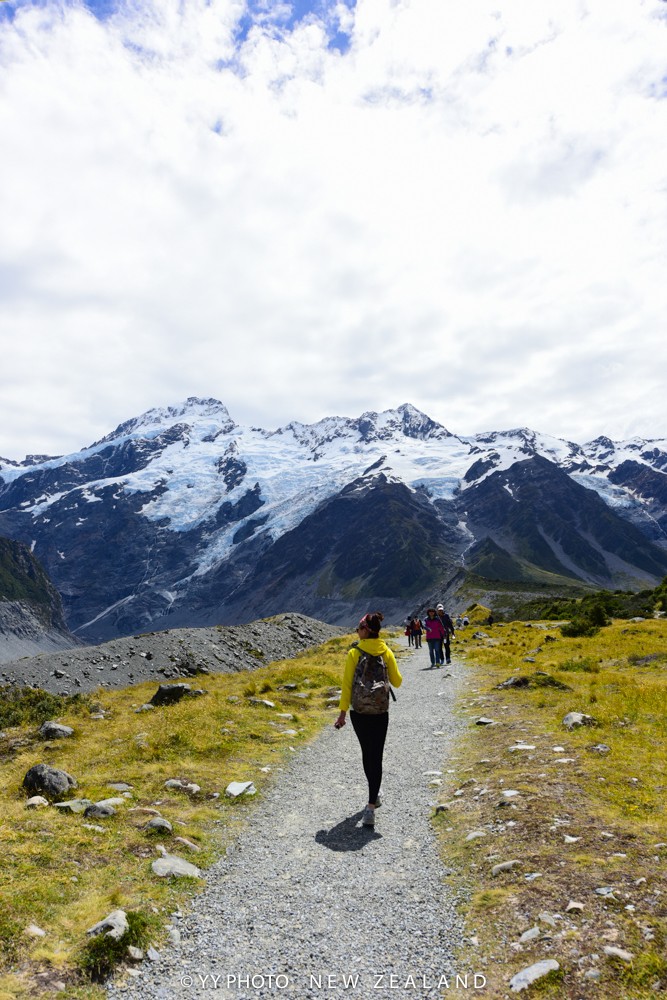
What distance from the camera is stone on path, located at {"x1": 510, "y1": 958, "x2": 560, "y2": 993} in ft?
14.0

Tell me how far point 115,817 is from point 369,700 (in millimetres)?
4324

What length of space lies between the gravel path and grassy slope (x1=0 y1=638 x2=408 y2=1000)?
445mm

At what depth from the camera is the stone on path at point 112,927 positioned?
16.7 ft

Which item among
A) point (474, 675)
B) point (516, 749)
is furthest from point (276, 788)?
point (474, 675)

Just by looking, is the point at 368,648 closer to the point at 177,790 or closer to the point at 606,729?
the point at 177,790

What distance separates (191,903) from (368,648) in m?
4.40

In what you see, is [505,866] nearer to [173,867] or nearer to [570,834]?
[570,834]

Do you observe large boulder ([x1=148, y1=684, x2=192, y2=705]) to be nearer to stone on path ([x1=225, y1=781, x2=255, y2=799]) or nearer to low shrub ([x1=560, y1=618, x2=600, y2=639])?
stone on path ([x1=225, y1=781, x2=255, y2=799])

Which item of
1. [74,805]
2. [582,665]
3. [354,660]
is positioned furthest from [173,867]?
[582,665]

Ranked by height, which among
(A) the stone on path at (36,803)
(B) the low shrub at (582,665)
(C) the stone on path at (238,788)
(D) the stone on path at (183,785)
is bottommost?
(B) the low shrub at (582,665)

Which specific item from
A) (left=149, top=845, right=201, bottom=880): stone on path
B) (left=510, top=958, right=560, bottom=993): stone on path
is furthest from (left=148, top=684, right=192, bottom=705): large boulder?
(left=510, top=958, right=560, bottom=993): stone on path

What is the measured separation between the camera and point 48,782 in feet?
29.5

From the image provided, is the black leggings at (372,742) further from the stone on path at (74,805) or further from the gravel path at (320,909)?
the stone on path at (74,805)

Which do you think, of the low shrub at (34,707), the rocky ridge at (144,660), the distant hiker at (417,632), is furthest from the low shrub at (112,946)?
the distant hiker at (417,632)
